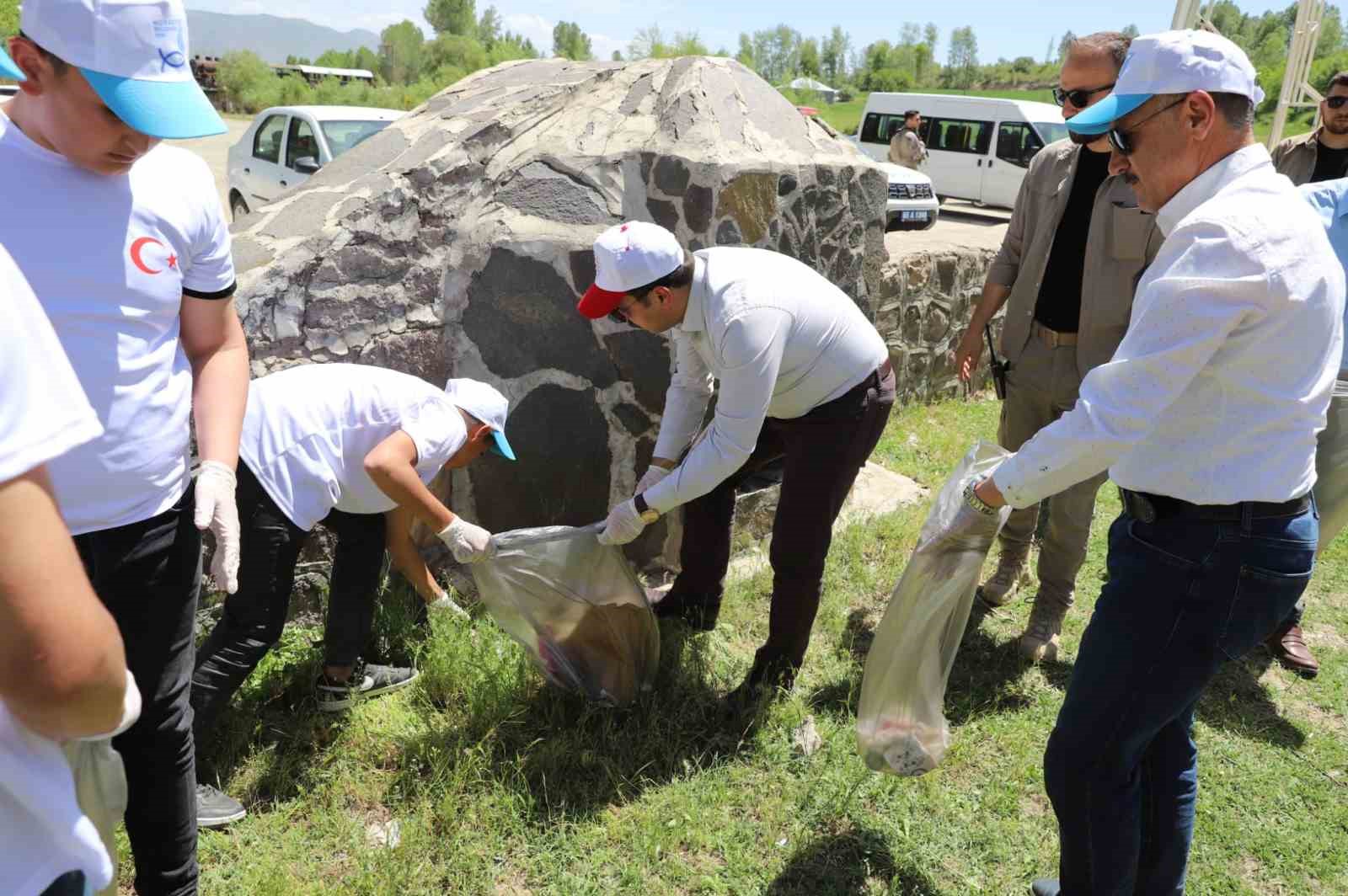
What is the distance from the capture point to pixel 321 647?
2953mm

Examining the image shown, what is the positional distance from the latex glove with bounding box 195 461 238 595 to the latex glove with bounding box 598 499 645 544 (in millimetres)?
1005

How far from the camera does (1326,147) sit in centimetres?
357

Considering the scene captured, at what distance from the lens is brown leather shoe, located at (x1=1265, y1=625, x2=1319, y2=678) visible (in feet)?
10.7

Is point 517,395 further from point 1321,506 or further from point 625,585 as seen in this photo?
point 1321,506

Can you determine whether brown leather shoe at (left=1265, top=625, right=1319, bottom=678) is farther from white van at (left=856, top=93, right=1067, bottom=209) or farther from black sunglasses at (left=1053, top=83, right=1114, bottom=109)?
white van at (left=856, top=93, right=1067, bottom=209)

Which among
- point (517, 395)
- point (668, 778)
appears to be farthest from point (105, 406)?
point (517, 395)

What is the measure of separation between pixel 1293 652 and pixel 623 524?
242 centimetres

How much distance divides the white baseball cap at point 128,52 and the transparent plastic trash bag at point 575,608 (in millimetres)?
1376

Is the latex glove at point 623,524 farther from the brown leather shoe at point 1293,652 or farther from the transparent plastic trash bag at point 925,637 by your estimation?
the brown leather shoe at point 1293,652

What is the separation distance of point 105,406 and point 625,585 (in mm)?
1542

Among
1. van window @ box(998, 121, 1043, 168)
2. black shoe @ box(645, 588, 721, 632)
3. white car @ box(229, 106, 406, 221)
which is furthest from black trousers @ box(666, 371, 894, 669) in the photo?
van window @ box(998, 121, 1043, 168)

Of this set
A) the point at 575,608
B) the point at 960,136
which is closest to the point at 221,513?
the point at 575,608

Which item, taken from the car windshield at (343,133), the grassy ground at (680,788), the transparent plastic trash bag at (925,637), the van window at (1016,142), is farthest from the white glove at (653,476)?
the van window at (1016,142)

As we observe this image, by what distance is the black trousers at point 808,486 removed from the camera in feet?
8.73
